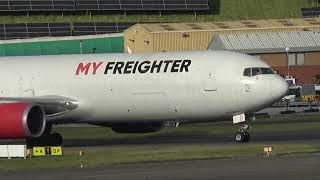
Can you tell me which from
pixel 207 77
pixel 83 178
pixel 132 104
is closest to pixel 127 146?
pixel 132 104

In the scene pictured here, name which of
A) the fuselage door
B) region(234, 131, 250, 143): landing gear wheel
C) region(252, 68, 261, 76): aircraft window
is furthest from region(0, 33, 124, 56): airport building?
region(234, 131, 250, 143): landing gear wheel

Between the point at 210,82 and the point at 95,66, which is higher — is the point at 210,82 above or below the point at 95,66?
below

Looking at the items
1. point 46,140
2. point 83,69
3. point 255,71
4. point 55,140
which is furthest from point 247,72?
point 46,140

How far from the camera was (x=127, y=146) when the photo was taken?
148 ft

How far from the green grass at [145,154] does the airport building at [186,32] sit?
6246 centimetres

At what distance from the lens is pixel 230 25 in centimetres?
11219

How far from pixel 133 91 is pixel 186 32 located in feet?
201

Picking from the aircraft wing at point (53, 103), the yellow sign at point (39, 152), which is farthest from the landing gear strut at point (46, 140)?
the yellow sign at point (39, 152)

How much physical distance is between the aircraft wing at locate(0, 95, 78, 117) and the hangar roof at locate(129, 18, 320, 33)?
60262 millimetres

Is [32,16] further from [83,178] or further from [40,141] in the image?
[83,178]

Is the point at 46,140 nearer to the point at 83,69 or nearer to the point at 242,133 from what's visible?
the point at 83,69

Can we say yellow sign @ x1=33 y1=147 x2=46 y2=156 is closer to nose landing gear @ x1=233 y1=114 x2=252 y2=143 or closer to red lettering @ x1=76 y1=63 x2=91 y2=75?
red lettering @ x1=76 y1=63 x2=91 y2=75

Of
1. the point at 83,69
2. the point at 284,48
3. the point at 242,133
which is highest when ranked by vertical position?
the point at 284,48

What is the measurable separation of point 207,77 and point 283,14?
83659 millimetres
